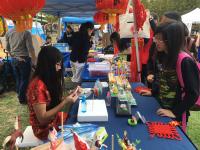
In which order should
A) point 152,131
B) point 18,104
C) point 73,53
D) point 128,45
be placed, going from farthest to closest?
point 73,53 → point 18,104 → point 128,45 → point 152,131

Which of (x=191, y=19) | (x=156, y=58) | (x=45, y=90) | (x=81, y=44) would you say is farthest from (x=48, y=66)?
(x=191, y=19)

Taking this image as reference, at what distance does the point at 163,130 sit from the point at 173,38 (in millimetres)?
620

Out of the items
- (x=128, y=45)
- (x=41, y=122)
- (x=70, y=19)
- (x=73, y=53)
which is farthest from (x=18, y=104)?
(x=70, y=19)

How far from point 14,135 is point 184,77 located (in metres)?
1.11

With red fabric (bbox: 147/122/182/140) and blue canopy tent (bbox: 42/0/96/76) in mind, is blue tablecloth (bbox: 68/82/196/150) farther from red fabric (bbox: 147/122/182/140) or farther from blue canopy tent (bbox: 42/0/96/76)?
blue canopy tent (bbox: 42/0/96/76)

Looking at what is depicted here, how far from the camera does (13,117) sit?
3.98m

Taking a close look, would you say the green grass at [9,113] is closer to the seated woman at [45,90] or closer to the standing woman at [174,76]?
the seated woman at [45,90]

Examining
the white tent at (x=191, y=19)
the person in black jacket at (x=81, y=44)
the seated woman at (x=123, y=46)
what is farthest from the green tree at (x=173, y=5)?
the seated woman at (x=123, y=46)

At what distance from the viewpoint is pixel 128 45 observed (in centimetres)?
402

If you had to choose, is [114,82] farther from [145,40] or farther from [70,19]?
[70,19]

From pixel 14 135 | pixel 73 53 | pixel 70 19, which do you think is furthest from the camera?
pixel 70 19

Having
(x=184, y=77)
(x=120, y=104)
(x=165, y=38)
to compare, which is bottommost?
(x=120, y=104)

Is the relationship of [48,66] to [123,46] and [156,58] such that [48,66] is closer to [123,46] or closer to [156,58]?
[156,58]

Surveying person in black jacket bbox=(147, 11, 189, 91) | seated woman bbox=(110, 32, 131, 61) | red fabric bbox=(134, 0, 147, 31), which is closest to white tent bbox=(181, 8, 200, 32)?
seated woman bbox=(110, 32, 131, 61)
